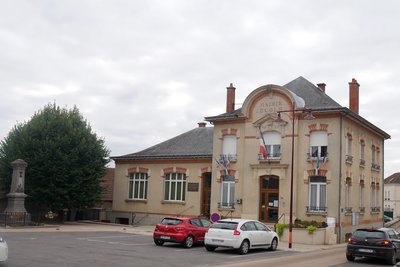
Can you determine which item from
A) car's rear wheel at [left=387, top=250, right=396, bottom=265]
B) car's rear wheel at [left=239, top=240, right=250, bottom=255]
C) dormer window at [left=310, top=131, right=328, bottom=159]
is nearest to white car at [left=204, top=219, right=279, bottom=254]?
car's rear wheel at [left=239, top=240, right=250, bottom=255]

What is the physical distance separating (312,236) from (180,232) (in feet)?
30.8

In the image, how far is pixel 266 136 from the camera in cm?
3366

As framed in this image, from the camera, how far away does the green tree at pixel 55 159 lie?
35.2 metres

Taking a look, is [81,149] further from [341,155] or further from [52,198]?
[341,155]

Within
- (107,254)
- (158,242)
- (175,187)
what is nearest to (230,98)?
(175,187)

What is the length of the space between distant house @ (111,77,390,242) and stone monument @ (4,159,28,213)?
10.7 metres

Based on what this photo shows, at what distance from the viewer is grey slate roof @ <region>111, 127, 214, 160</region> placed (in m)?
39.2

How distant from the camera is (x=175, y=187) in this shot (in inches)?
1566

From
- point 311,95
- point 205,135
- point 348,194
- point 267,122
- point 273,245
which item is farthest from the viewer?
point 205,135

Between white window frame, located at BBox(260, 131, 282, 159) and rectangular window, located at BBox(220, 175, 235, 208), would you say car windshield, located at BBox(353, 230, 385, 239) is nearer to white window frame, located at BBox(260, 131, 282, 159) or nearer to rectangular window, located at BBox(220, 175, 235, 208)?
white window frame, located at BBox(260, 131, 282, 159)

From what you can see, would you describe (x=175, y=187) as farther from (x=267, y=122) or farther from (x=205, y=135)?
(x=267, y=122)

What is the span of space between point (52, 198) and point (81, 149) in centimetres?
392

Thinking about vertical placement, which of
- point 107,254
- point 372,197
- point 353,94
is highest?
point 353,94

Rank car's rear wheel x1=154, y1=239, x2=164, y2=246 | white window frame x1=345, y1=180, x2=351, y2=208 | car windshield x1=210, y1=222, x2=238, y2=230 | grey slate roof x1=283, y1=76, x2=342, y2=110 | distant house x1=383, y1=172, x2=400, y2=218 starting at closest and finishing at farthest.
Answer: car windshield x1=210, y1=222, x2=238, y2=230 < car's rear wheel x1=154, y1=239, x2=164, y2=246 < grey slate roof x1=283, y1=76, x2=342, y2=110 < white window frame x1=345, y1=180, x2=351, y2=208 < distant house x1=383, y1=172, x2=400, y2=218
